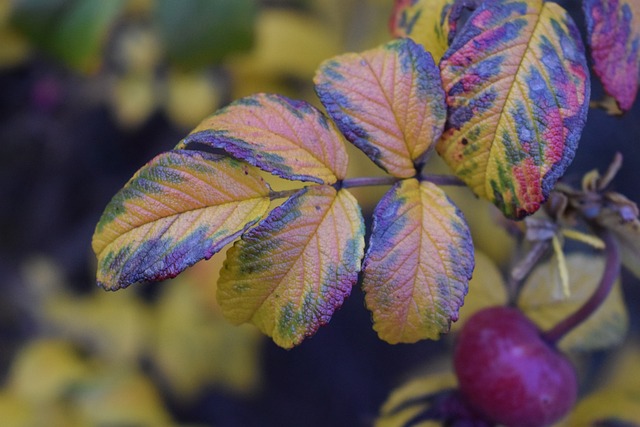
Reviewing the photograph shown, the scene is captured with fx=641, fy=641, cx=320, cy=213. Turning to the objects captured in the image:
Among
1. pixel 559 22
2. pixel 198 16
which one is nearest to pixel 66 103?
pixel 198 16

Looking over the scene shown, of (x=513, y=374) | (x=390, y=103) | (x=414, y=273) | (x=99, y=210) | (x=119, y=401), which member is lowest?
(x=119, y=401)

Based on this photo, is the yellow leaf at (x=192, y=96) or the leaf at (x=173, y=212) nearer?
the leaf at (x=173, y=212)

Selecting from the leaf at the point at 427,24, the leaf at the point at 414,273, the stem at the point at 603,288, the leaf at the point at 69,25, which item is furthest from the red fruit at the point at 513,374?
the leaf at the point at 69,25

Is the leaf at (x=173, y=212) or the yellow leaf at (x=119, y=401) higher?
the leaf at (x=173, y=212)

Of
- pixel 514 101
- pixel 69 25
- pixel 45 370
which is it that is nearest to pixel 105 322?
pixel 45 370

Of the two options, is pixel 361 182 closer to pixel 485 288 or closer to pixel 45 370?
pixel 485 288

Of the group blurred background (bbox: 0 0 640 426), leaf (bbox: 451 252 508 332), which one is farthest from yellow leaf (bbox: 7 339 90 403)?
leaf (bbox: 451 252 508 332)

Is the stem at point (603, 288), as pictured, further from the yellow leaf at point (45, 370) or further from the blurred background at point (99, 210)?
the yellow leaf at point (45, 370)
